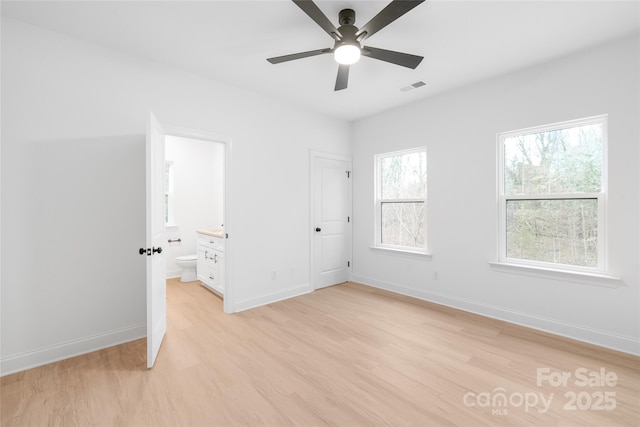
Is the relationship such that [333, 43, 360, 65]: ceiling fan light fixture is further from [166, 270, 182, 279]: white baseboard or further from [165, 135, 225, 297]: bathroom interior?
[166, 270, 182, 279]: white baseboard

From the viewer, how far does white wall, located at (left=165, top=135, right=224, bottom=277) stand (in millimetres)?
5113

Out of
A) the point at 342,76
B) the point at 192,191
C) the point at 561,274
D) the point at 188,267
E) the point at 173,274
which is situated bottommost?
the point at 173,274

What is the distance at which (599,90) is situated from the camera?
256cm

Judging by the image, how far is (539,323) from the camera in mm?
2879

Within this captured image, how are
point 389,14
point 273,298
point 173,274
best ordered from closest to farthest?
point 389,14, point 273,298, point 173,274

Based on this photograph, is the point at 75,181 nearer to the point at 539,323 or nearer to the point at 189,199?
the point at 189,199

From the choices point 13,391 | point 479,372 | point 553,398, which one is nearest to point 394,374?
point 479,372

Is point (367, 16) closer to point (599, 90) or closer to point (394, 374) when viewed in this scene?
point (599, 90)

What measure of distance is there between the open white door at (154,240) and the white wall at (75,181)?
0.69 feet

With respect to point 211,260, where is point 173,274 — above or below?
below

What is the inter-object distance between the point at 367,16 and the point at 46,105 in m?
2.72

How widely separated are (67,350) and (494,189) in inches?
177

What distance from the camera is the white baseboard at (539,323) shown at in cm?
246

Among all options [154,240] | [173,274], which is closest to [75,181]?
[154,240]
